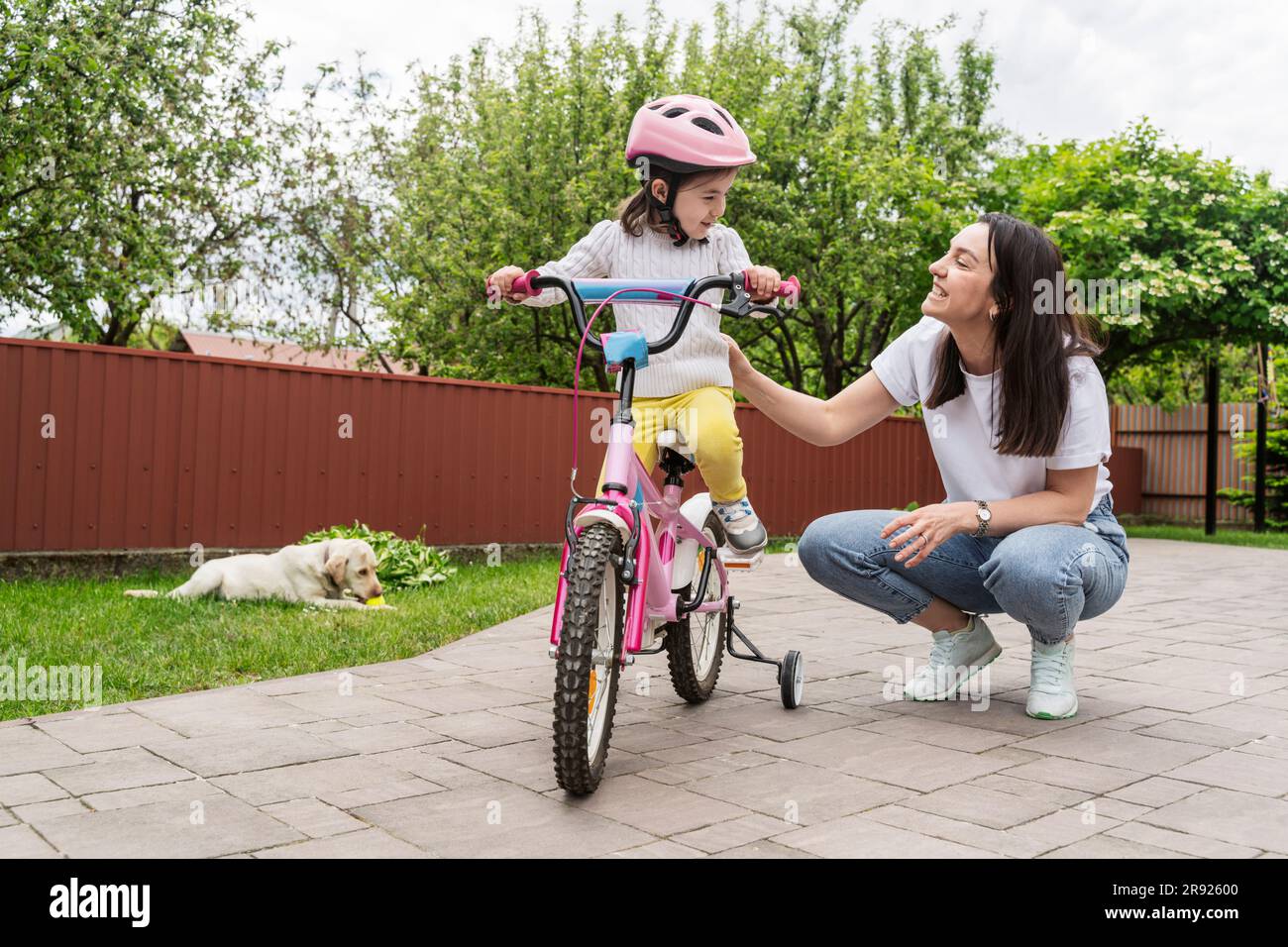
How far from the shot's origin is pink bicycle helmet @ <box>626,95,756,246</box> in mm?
3168

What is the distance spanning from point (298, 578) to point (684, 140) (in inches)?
173

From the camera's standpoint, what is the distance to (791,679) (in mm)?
3684

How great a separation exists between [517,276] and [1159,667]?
3.23 metres

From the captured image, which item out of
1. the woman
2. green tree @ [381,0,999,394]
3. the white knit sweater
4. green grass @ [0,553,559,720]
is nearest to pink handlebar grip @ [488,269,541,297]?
the white knit sweater

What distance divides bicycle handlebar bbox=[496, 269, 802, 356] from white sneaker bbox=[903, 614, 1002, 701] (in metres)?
1.56

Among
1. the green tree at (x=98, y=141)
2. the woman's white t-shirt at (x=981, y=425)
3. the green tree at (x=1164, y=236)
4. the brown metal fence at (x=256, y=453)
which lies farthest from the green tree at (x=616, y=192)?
the woman's white t-shirt at (x=981, y=425)

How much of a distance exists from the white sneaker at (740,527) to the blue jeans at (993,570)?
0.16 meters

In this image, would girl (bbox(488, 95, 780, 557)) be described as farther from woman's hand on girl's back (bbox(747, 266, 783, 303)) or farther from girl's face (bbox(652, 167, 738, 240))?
woman's hand on girl's back (bbox(747, 266, 783, 303))

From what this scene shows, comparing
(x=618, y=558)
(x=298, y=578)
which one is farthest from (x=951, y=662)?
(x=298, y=578)

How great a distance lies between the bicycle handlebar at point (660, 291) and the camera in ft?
9.39
